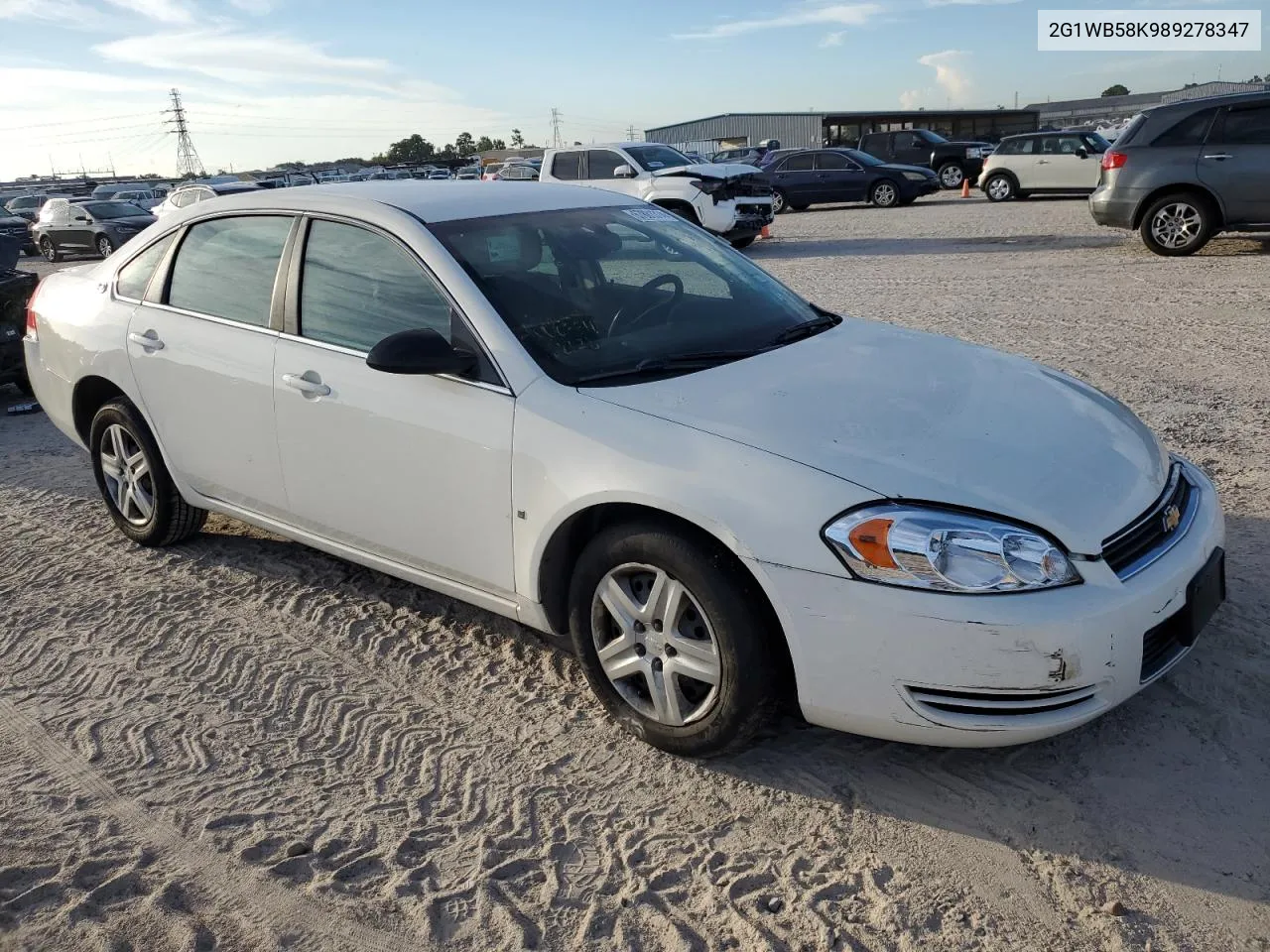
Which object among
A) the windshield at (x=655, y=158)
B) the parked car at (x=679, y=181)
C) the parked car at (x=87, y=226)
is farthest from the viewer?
the parked car at (x=87, y=226)

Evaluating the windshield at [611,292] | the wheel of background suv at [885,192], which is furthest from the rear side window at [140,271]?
the wheel of background suv at [885,192]

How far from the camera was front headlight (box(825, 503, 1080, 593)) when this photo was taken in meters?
2.77

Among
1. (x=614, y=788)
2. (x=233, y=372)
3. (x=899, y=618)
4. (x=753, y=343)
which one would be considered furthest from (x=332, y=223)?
(x=899, y=618)

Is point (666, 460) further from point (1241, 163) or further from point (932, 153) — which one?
point (932, 153)

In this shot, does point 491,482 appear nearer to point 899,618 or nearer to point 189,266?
point 899,618

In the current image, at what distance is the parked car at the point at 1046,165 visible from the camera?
22.6 m

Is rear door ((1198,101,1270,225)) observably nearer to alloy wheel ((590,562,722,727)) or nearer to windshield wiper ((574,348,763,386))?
windshield wiper ((574,348,763,386))

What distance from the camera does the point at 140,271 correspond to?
4930mm

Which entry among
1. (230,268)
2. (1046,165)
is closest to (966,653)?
(230,268)

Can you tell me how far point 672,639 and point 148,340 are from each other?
9.57ft

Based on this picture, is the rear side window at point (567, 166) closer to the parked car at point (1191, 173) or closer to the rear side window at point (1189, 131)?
the parked car at point (1191, 173)

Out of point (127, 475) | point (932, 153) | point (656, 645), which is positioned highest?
point (932, 153)

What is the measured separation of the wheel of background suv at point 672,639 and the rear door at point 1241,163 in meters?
11.8

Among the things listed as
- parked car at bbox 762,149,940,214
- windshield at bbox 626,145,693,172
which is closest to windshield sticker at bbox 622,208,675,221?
windshield at bbox 626,145,693,172
